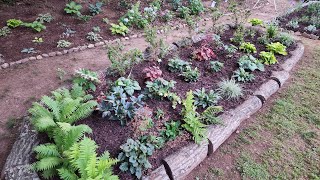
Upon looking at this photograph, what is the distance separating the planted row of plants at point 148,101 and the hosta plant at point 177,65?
2 centimetres

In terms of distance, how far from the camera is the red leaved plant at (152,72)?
4.31m

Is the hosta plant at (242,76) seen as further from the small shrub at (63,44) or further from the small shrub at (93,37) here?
the small shrub at (63,44)

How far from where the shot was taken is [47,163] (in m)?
2.78

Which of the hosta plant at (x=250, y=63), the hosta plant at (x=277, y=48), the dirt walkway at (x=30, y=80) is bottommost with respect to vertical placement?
the dirt walkway at (x=30, y=80)

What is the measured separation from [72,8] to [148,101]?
446 cm

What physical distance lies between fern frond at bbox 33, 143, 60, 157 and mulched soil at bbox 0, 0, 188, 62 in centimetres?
322

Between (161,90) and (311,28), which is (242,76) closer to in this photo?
(161,90)

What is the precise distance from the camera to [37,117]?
3.40 m

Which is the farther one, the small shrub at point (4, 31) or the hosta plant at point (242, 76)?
the small shrub at point (4, 31)

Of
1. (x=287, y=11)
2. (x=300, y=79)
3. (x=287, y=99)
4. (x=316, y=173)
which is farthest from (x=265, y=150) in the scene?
(x=287, y=11)

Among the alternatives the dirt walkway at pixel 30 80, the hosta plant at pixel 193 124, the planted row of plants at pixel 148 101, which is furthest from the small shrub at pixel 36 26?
the hosta plant at pixel 193 124

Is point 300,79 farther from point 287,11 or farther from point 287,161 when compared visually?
point 287,11

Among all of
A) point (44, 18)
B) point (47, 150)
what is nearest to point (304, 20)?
point (44, 18)

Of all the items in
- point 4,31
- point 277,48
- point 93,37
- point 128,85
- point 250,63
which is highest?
point 277,48
